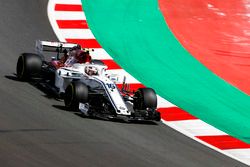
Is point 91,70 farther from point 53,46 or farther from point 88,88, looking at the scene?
point 53,46

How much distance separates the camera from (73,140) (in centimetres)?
1238

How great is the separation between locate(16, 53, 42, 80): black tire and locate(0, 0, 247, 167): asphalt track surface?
198mm

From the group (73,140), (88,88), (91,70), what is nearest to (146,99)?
(88,88)

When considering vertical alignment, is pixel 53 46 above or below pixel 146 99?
above

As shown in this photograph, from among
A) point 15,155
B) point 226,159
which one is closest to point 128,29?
point 226,159

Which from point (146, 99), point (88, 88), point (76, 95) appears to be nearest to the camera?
point (76, 95)

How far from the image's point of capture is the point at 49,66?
1586 cm

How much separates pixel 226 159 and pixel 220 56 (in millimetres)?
5722

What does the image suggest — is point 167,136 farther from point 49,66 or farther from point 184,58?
point 184,58

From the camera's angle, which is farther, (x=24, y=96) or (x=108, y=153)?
(x=24, y=96)

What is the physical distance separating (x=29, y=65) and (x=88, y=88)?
144 centimetres

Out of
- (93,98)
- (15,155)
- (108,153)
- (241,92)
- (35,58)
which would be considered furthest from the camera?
(241,92)

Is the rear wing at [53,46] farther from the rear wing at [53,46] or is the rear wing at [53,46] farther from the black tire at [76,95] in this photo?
the black tire at [76,95]

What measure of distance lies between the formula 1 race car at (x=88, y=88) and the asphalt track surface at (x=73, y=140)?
219mm
